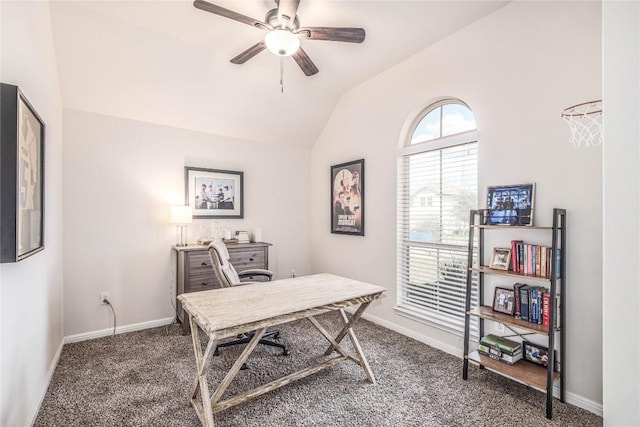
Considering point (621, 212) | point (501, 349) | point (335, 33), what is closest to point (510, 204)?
point (501, 349)

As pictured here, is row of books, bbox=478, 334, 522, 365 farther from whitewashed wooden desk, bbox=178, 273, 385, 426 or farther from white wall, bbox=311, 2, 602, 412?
whitewashed wooden desk, bbox=178, 273, 385, 426

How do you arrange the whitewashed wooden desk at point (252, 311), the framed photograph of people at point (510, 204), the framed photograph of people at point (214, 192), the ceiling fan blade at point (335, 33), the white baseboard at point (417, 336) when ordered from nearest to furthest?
the whitewashed wooden desk at point (252, 311) → the ceiling fan blade at point (335, 33) → the framed photograph of people at point (510, 204) → the white baseboard at point (417, 336) → the framed photograph of people at point (214, 192)

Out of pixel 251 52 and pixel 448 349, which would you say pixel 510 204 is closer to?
pixel 448 349

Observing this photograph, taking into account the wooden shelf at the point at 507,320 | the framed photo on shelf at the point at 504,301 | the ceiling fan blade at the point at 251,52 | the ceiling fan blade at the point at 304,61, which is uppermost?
the ceiling fan blade at the point at 251,52

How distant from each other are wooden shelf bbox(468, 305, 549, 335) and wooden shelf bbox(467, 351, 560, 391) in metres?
0.32

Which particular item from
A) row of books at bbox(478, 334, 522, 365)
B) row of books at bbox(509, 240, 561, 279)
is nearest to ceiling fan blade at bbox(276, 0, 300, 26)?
row of books at bbox(509, 240, 561, 279)

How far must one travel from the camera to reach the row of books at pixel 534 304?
211 centimetres

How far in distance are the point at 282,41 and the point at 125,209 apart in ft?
8.65

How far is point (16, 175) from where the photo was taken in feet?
4.57

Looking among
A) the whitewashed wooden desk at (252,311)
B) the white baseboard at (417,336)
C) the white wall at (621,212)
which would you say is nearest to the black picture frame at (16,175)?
the whitewashed wooden desk at (252,311)

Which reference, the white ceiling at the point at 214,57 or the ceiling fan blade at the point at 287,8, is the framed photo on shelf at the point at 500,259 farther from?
the ceiling fan blade at the point at 287,8

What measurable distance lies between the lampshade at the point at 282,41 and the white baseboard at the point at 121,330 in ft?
10.7

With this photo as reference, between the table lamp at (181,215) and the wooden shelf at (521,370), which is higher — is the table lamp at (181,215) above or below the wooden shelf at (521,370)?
above

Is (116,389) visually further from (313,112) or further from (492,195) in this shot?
(313,112)
